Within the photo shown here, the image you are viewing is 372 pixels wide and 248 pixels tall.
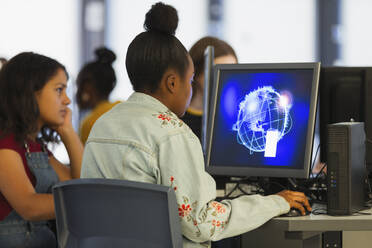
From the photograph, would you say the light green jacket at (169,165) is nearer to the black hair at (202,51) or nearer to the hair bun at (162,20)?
the hair bun at (162,20)

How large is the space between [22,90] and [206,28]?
2567 mm

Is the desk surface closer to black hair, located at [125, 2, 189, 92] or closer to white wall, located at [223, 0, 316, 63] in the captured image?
black hair, located at [125, 2, 189, 92]

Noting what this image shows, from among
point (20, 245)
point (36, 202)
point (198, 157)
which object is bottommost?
point (20, 245)

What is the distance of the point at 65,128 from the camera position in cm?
255

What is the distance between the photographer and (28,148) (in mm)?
2090

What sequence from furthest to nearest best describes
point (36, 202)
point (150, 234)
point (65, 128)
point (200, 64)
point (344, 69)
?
point (200, 64)
point (65, 128)
point (344, 69)
point (36, 202)
point (150, 234)

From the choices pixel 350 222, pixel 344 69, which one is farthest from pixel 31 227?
pixel 344 69

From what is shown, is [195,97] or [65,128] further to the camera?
[195,97]

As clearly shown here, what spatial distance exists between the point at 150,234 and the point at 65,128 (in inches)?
52.3

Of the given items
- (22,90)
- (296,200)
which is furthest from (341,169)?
(22,90)

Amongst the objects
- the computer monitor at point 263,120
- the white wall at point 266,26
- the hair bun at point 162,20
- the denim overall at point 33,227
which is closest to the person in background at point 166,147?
the hair bun at point 162,20

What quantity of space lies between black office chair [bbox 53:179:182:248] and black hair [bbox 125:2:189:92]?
1.15ft

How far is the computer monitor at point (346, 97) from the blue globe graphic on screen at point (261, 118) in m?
0.35

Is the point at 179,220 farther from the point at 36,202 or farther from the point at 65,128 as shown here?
the point at 65,128
